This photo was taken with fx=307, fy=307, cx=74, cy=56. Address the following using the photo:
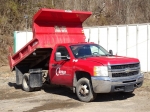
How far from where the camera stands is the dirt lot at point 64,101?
8.60m

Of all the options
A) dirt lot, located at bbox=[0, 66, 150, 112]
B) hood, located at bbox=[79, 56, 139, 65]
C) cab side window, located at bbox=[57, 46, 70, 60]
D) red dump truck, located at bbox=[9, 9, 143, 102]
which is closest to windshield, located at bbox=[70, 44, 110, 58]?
red dump truck, located at bbox=[9, 9, 143, 102]

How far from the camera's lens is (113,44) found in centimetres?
1575

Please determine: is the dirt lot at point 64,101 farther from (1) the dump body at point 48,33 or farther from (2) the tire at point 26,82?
(1) the dump body at point 48,33

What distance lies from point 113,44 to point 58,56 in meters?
6.31

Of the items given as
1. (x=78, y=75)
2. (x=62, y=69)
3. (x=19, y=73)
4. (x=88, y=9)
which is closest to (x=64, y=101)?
(x=78, y=75)

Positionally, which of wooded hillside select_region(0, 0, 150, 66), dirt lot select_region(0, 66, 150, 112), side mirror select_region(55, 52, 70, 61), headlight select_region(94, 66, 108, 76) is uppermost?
wooded hillside select_region(0, 0, 150, 66)

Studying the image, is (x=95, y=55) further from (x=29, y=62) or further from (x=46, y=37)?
(x=29, y=62)

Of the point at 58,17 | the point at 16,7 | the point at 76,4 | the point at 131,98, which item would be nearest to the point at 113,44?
the point at 58,17

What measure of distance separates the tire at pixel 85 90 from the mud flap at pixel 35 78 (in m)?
2.74

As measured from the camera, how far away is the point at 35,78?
12039mm

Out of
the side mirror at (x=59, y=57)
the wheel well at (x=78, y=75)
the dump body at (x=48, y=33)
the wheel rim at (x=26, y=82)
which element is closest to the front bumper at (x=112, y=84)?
the wheel well at (x=78, y=75)

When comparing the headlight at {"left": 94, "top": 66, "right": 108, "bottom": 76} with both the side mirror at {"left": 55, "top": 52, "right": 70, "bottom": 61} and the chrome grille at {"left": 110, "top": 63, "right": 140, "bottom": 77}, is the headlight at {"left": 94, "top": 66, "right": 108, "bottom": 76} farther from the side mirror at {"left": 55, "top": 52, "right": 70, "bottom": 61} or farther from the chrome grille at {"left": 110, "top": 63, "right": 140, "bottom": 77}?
the side mirror at {"left": 55, "top": 52, "right": 70, "bottom": 61}

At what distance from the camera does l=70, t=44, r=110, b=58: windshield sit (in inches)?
401

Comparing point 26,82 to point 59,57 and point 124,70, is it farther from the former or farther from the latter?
point 124,70
